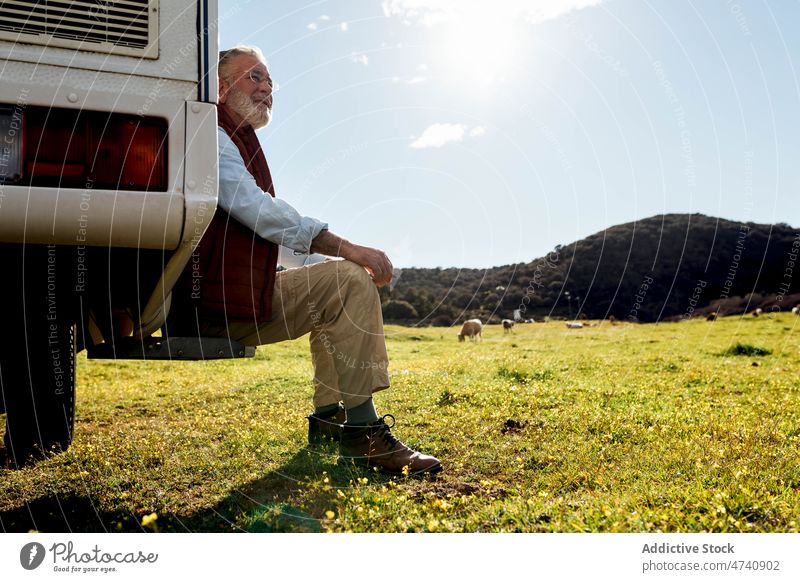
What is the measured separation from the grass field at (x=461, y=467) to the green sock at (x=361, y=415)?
0.34 m

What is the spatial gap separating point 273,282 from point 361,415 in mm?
1047

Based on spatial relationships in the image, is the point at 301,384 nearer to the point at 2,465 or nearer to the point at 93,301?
the point at 2,465

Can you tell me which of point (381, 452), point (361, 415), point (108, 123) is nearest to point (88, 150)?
point (108, 123)

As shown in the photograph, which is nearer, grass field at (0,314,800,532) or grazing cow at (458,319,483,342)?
grass field at (0,314,800,532)

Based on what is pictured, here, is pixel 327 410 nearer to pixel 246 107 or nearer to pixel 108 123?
pixel 246 107

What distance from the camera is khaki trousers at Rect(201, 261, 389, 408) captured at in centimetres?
440

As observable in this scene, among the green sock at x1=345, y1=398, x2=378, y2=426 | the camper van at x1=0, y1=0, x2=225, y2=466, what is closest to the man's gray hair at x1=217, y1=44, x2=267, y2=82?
the camper van at x1=0, y1=0, x2=225, y2=466

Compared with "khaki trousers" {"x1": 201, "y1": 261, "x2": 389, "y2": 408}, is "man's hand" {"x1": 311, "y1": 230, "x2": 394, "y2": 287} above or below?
above

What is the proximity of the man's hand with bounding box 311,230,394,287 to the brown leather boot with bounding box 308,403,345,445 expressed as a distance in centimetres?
123

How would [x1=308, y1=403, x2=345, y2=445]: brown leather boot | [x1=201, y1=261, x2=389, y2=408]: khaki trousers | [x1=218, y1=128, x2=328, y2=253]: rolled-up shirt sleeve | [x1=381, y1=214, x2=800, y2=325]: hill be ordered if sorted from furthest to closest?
[x1=381, y1=214, x2=800, y2=325]: hill, [x1=308, y1=403, x2=345, y2=445]: brown leather boot, [x1=201, y1=261, x2=389, y2=408]: khaki trousers, [x1=218, y1=128, x2=328, y2=253]: rolled-up shirt sleeve

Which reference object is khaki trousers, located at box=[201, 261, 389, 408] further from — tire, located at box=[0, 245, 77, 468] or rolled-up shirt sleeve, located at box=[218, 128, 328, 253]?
tire, located at box=[0, 245, 77, 468]

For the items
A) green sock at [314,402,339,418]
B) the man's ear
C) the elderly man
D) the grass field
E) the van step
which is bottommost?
the grass field

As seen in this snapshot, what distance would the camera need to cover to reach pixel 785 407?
6230mm
